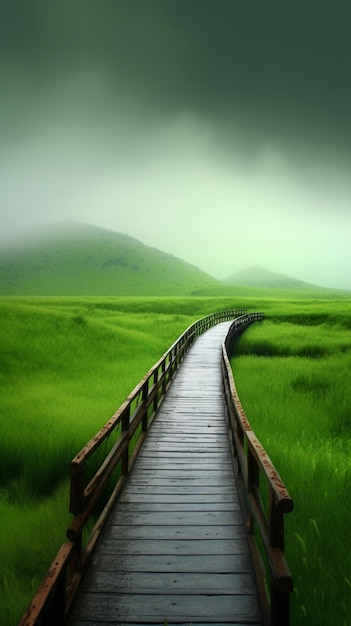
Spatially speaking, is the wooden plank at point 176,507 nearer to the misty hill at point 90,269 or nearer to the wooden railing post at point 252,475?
the wooden railing post at point 252,475

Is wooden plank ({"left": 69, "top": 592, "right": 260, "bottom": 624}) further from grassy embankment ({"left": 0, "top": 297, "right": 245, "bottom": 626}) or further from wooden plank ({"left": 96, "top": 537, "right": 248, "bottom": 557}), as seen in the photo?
grassy embankment ({"left": 0, "top": 297, "right": 245, "bottom": 626})

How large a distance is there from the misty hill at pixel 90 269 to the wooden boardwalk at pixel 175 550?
362 ft

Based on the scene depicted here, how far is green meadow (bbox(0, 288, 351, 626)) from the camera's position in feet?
12.4

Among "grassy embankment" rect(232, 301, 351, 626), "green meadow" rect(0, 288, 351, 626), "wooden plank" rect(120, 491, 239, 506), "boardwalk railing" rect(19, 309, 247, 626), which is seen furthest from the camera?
"wooden plank" rect(120, 491, 239, 506)

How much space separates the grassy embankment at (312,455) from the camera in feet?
11.1

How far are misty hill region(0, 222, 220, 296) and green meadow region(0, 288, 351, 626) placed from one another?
324 feet

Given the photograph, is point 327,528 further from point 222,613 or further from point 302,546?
point 222,613

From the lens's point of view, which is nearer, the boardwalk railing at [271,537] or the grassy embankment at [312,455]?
the boardwalk railing at [271,537]

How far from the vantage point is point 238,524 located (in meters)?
4.32

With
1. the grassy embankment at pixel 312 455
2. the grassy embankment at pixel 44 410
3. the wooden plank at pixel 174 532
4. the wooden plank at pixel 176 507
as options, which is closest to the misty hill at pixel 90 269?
the grassy embankment at pixel 44 410

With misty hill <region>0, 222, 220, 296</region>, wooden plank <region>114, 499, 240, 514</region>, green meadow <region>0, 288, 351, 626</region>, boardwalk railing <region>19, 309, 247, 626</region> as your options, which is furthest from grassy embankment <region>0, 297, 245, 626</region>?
misty hill <region>0, 222, 220, 296</region>

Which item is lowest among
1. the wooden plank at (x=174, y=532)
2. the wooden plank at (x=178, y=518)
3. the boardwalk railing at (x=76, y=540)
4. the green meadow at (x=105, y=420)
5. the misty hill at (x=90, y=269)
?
the green meadow at (x=105, y=420)

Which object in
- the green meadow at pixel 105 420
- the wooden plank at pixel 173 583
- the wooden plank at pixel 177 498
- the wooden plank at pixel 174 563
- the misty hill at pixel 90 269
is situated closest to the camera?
the wooden plank at pixel 173 583

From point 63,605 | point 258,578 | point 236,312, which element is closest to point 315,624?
point 258,578
